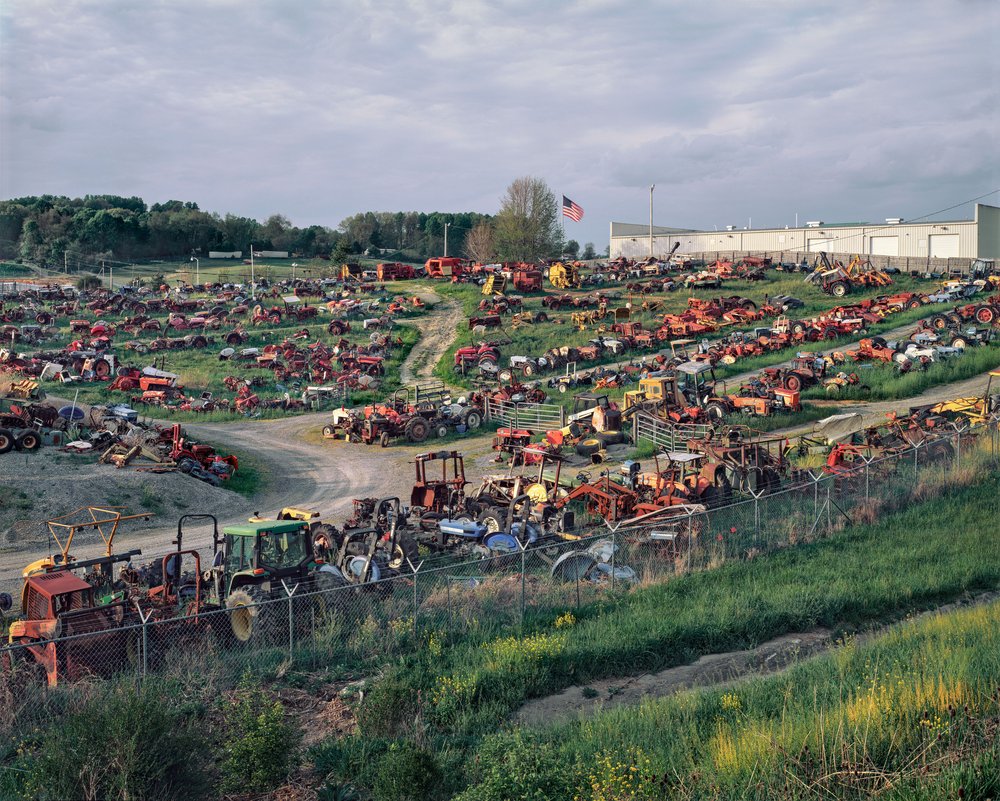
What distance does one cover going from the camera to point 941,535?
18141 mm

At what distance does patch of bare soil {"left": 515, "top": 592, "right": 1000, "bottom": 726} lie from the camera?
36.9 feet

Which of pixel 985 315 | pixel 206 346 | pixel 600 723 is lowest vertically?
Answer: pixel 600 723

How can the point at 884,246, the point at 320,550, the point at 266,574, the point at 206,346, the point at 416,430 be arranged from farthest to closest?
the point at 884,246, the point at 206,346, the point at 416,430, the point at 320,550, the point at 266,574

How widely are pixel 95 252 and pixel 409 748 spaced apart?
11515 cm

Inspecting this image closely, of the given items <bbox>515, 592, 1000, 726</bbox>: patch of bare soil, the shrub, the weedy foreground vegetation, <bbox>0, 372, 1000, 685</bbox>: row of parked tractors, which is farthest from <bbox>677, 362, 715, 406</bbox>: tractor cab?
the shrub

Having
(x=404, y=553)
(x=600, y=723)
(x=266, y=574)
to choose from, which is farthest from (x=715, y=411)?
(x=600, y=723)

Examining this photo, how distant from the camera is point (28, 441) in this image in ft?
91.7

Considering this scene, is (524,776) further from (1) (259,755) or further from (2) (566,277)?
(2) (566,277)

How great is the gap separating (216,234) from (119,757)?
389 feet

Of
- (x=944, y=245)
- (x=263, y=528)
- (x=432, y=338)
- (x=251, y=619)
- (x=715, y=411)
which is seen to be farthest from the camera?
(x=944, y=245)

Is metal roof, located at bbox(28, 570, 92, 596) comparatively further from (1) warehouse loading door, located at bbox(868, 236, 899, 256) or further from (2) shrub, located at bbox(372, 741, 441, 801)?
(1) warehouse loading door, located at bbox(868, 236, 899, 256)

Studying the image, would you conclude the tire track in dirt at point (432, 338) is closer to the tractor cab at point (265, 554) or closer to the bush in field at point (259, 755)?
the tractor cab at point (265, 554)

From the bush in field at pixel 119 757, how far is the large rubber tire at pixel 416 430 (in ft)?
89.1

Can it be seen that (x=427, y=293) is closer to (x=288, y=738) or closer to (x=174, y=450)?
(x=174, y=450)
